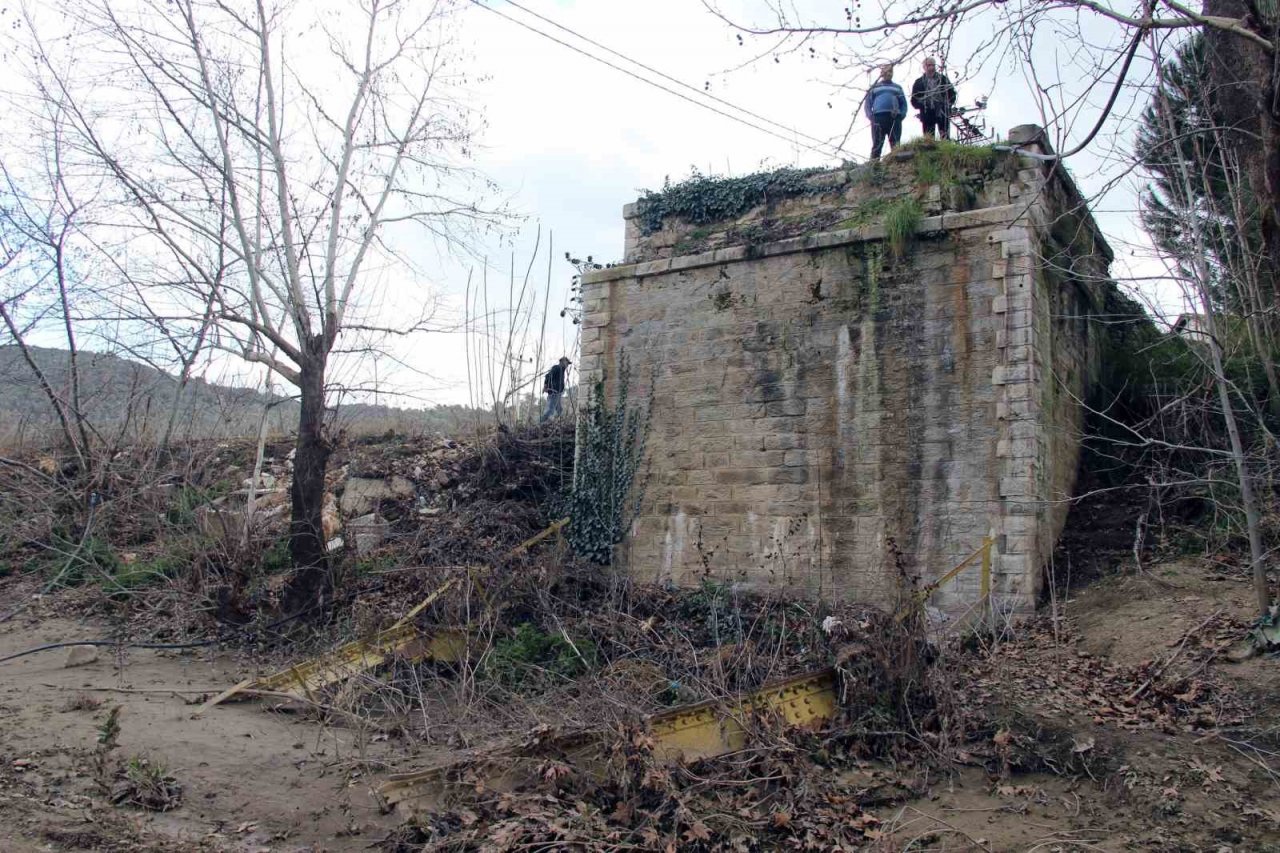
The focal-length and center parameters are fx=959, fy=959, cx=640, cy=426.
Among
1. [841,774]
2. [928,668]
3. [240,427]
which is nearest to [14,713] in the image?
[841,774]

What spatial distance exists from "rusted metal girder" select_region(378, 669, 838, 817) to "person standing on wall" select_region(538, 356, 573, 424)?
339 inches

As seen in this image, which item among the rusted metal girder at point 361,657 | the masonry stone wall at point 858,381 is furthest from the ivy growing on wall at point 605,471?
the rusted metal girder at point 361,657

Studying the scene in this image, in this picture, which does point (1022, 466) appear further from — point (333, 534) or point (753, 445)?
point (333, 534)

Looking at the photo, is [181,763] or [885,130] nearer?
[181,763]

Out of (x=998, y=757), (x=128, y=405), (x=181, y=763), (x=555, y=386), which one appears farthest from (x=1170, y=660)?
(x=128, y=405)

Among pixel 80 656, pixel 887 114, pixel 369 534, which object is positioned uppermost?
pixel 887 114

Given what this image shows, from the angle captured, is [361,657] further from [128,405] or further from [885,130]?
[885,130]

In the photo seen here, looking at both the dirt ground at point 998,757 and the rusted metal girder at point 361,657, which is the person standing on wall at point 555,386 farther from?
the dirt ground at point 998,757

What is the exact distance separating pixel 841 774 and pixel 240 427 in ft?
47.0

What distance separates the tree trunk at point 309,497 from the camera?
10.4 metres

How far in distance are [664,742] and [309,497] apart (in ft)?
19.4

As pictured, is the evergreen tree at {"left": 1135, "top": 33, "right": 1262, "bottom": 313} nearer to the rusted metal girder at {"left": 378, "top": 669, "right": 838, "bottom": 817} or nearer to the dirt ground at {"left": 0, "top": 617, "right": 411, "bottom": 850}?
the rusted metal girder at {"left": 378, "top": 669, "right": 838, "bottom": 817}

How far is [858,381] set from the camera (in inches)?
414

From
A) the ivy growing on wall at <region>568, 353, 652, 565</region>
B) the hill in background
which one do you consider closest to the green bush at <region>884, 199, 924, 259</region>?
the ivy growing on wall at <region>568, 353, 652, 565</region>
